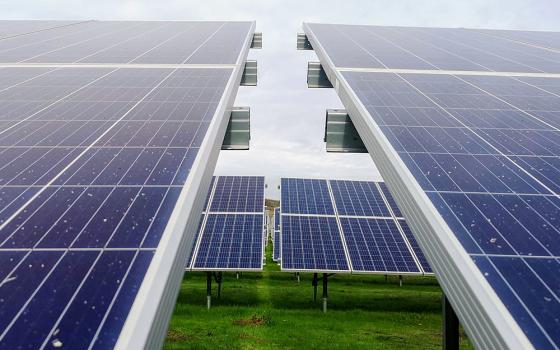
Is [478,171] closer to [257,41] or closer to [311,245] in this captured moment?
[311,245]

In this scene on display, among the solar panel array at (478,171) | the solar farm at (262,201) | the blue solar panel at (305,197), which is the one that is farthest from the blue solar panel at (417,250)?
the solar panel array at (478,171)

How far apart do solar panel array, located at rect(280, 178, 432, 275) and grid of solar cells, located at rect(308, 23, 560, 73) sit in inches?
261

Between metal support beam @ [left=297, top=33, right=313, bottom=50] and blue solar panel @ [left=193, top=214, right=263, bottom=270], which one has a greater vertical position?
metal support beam @ [left=297, top=33, right=313, bottom=50]

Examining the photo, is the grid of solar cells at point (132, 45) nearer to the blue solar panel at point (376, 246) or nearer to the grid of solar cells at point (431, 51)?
the grid of solar cells at point (431, 51)

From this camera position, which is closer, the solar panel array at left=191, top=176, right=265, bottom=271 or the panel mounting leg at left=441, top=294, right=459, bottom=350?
the panel mounting leg at left=441, top=294, right=459, bottom=350

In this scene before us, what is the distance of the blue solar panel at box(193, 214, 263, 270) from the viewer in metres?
16.3

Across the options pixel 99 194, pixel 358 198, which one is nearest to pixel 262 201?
pixel 358 198

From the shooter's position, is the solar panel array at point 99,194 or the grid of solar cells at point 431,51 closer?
the solar panel array at point 99,194

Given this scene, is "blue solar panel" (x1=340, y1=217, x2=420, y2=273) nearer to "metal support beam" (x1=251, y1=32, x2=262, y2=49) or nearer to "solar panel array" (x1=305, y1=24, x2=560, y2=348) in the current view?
"solar panel array" (x1=305, y1=24, x2=560, y2=348)

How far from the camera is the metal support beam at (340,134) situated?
11.6 meters

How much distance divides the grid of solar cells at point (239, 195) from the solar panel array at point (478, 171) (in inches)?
316

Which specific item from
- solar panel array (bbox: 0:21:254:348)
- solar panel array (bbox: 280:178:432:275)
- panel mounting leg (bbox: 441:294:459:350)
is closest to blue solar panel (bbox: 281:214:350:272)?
solar panel array (bbox: 280:178:432:275)

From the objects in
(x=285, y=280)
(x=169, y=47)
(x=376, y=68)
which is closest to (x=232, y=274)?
(x=285, y=280)

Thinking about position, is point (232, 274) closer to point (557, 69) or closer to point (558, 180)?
point (557, 69)
